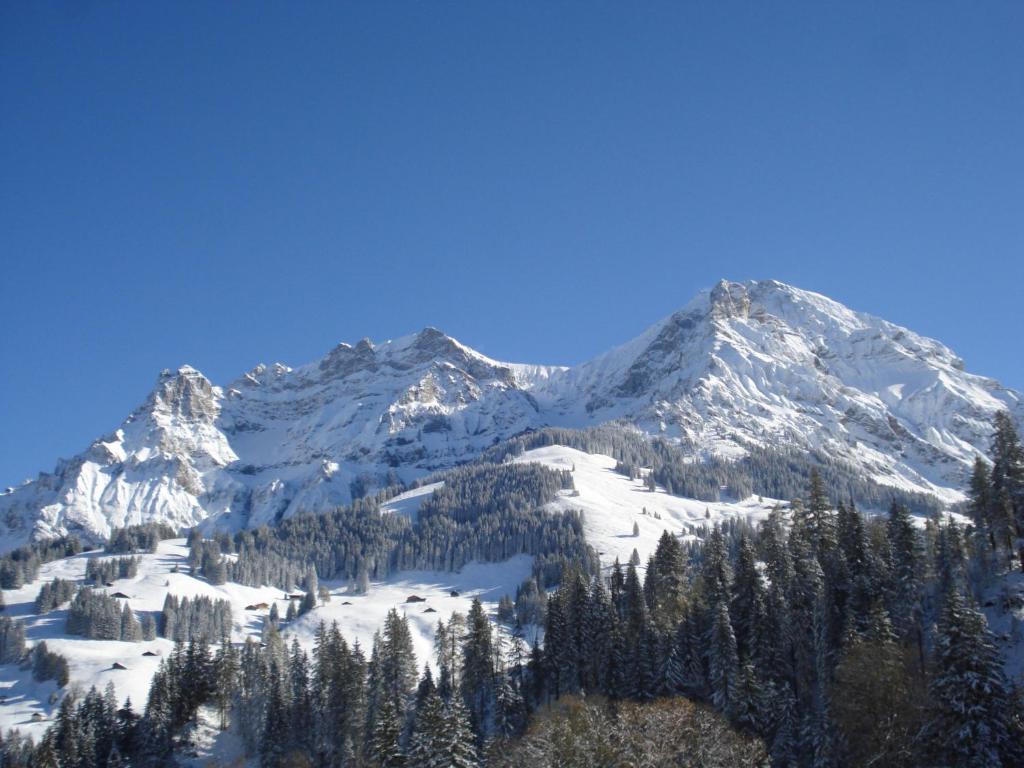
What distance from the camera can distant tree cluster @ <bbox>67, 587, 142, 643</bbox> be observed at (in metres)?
186

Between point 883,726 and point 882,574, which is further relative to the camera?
point 882,574

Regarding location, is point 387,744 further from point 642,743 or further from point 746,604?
point 746,604

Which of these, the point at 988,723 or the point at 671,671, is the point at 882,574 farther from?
the point at 988,723

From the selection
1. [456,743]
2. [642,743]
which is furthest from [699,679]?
[642,743]

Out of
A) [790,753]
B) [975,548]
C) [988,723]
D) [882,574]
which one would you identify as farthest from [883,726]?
[975,548]

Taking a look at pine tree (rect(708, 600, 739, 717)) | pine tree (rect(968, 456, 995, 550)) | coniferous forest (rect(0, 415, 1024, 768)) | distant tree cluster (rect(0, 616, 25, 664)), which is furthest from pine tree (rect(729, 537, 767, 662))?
distant tree cluster (rect(0, 616, 25, 664))

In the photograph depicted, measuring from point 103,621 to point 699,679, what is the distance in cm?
14443

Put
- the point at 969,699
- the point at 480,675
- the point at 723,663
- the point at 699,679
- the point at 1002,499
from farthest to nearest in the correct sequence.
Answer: the point at 480,675
the point at 699,679
the point at 1002,499
the point at 723,663
the point at 969,699

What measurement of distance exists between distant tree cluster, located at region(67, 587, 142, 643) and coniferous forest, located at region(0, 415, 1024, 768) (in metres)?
54.8

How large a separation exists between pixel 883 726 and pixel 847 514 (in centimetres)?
3679

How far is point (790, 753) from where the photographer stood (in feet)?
233

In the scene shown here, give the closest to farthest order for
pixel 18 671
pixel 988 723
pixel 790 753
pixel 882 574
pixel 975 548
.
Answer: pixel 988 723
pixel 790 753
pixel 882 574
pixel 975 548
pixel 18 671

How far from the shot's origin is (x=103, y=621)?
616 ft

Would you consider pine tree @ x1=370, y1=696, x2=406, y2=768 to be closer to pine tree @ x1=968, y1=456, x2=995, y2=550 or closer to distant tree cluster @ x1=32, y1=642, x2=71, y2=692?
pine tree @ x1=968, y1=456, x2=995, y2=550
